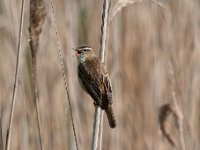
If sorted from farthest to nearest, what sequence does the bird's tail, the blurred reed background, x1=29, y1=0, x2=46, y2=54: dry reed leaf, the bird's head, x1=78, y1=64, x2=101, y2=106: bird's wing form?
1. the blurred reed background
2. the bird's head
3. x1=78, y1=64, x2=101, y2=106: bird's wing
4. the bird's tail
5. x1=29, y1=0, x2=46, y2=54: dry reed leaf

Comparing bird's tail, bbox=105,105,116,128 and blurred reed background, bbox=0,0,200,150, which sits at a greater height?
blurred reed background, bbox=0,0,200,150

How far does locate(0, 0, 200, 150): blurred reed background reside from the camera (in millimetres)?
3037

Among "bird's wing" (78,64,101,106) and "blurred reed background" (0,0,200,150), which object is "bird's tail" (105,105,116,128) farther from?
"blurred reed background" (0,0,200,150)

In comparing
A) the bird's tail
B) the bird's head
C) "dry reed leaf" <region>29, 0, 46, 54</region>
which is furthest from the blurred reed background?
"dry reed leaf" <region>29, 0, 46, 54</region>

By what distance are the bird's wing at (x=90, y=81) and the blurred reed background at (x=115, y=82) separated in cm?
73

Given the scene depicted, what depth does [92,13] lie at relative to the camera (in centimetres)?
367

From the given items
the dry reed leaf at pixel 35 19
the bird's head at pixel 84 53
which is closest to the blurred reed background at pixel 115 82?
the bird's head at pixel 84 53

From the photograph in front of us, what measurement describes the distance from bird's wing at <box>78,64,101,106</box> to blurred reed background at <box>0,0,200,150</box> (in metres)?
0.73

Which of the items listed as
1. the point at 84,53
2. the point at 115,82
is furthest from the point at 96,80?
the point at 115,82

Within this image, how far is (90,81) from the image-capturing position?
208cm

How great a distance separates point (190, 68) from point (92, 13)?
0.83 m

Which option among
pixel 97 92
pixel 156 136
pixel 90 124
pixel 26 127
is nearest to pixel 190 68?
pixel 156 136

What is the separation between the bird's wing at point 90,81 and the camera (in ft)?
6.75

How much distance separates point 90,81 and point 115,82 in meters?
1.13
